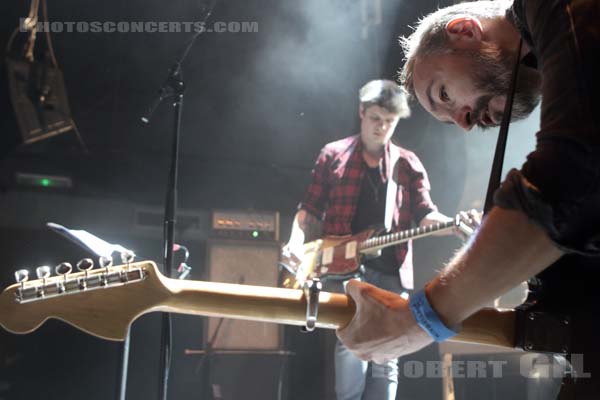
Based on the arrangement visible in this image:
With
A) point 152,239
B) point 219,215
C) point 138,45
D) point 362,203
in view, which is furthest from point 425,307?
point 138,45

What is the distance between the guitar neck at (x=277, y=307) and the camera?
114cm

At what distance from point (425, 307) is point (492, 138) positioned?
357 centimetres

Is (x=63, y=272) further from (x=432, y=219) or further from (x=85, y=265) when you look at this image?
(x=432, y=219)

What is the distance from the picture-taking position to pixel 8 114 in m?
3.67

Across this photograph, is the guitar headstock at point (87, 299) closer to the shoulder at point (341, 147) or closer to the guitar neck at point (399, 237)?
the guitar neck at point (399, 237)

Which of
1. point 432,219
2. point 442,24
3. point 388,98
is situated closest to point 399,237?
point 432,219

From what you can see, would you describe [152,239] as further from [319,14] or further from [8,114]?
[319,14]

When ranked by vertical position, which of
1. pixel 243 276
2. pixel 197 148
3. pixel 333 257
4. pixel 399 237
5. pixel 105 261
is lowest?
pixel 243 276

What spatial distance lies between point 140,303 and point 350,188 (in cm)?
212

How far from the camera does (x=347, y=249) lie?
3031 mm

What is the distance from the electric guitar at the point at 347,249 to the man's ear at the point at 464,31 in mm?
1638

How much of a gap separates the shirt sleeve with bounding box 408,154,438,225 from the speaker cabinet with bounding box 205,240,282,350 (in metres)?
0.97

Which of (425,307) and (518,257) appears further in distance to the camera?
(425,307)

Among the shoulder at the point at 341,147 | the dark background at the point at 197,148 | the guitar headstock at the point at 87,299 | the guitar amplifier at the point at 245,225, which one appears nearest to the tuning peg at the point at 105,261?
the guitar headstock at the point at 87,299
